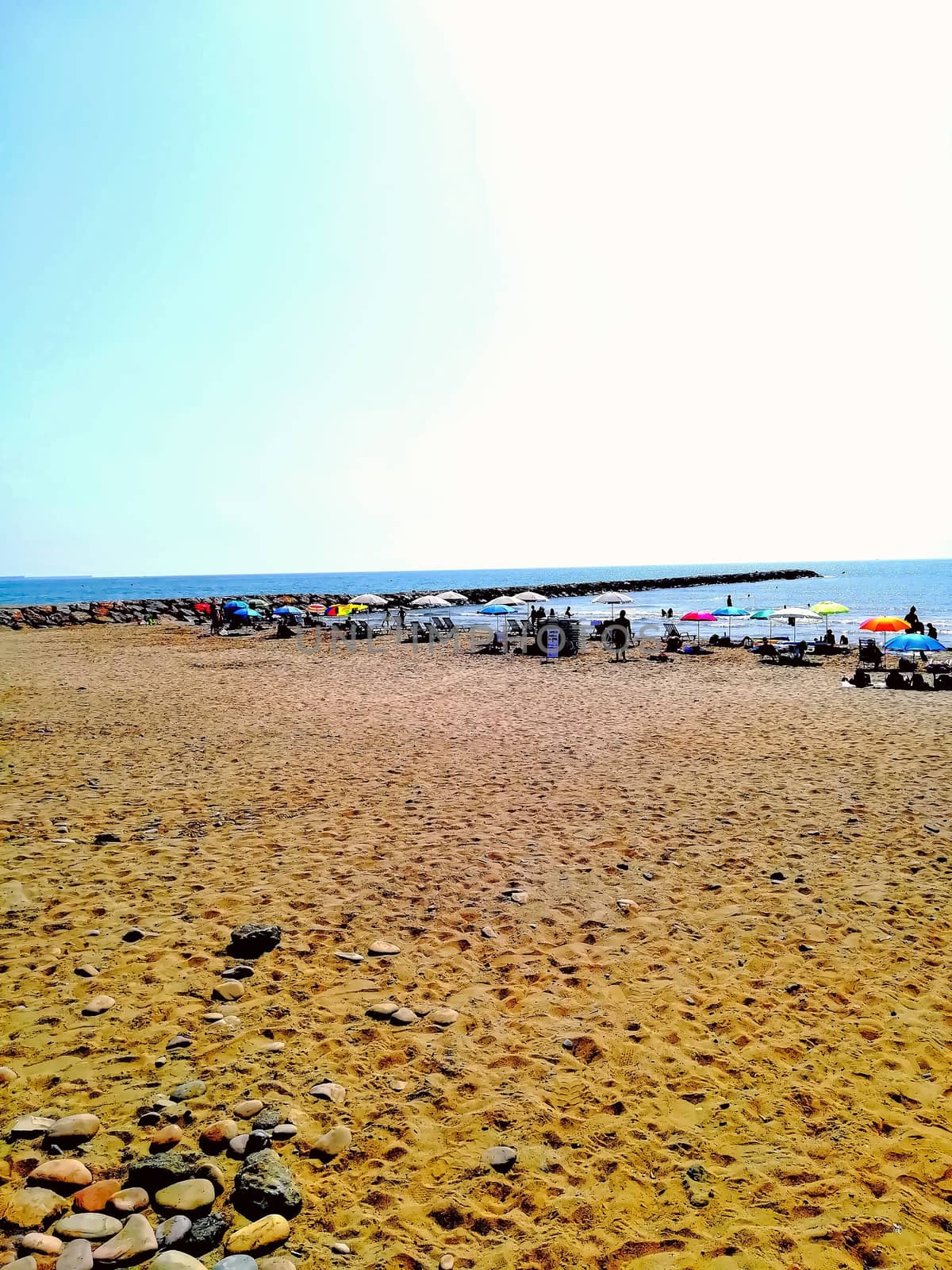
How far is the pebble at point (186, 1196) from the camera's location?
8.78 feet

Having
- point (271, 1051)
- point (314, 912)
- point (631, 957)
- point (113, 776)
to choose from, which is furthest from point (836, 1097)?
point (113, 776)

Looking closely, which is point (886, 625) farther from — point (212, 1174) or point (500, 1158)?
point (212, 1174)

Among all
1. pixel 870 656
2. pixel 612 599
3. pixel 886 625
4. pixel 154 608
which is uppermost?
pixel 612 599

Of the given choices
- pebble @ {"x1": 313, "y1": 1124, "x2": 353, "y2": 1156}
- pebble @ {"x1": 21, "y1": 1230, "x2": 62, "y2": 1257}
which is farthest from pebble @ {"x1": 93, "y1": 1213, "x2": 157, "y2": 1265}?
pebble @ {"x1": 313, "y1": 1124, "x2": 353, "y2": 1156}

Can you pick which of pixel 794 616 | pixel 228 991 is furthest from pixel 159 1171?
pixel 794 616

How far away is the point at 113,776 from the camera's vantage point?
8852 mm

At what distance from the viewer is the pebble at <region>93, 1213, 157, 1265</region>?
2467 mm

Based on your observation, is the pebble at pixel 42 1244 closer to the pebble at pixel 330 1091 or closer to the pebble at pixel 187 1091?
the pebble at pixel 187 1091

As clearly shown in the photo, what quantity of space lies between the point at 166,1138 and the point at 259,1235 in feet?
2.39

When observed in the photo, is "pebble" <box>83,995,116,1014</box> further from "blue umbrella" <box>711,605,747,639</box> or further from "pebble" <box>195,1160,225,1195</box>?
"blue umbrella" <box>711,605,747,639</box>

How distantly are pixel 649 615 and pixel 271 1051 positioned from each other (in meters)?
47.8

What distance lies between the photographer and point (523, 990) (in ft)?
14.0

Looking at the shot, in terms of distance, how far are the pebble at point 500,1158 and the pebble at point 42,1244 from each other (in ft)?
5.51

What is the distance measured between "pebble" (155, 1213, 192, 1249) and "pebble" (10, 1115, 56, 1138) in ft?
2.69
